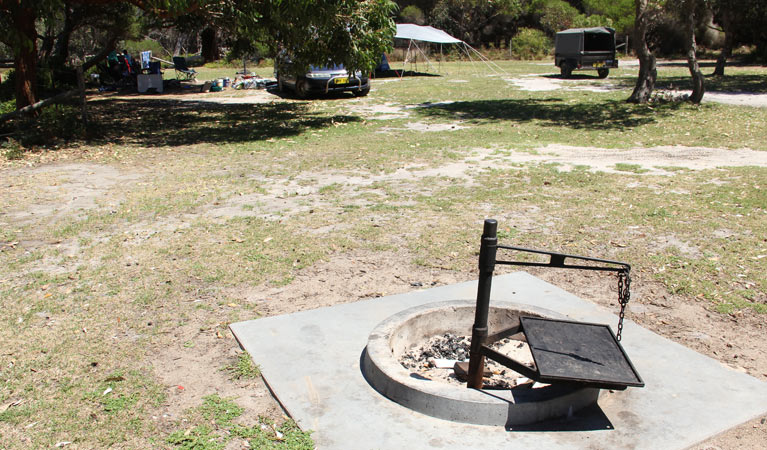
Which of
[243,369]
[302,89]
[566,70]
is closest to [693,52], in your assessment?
[302,89]

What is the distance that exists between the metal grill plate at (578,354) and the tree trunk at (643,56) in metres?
14.1

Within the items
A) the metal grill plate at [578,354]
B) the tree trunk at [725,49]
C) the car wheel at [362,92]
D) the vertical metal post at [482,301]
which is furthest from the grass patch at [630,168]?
the tree trunk at [725,49]

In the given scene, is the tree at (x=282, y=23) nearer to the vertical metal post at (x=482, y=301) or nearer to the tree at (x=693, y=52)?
the tree at (x=693, y=52)

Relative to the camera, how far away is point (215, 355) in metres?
3.88

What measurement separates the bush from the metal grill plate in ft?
137

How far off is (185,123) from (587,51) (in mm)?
19170

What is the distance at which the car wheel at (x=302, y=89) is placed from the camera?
803 inches

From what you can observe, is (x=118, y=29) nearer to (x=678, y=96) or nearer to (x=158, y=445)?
(x=678, y=96)

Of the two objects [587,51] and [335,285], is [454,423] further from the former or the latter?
[587,51]

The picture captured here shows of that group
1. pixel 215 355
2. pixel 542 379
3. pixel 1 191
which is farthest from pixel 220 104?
pixel 542 379

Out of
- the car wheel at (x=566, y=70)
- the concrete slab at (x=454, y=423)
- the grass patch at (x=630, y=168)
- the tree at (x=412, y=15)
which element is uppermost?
the tree at (x=412, y=15)

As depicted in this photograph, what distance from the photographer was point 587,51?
27.4 metres

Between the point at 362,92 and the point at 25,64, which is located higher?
the point at 25,64

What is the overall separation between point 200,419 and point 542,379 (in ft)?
5.62
